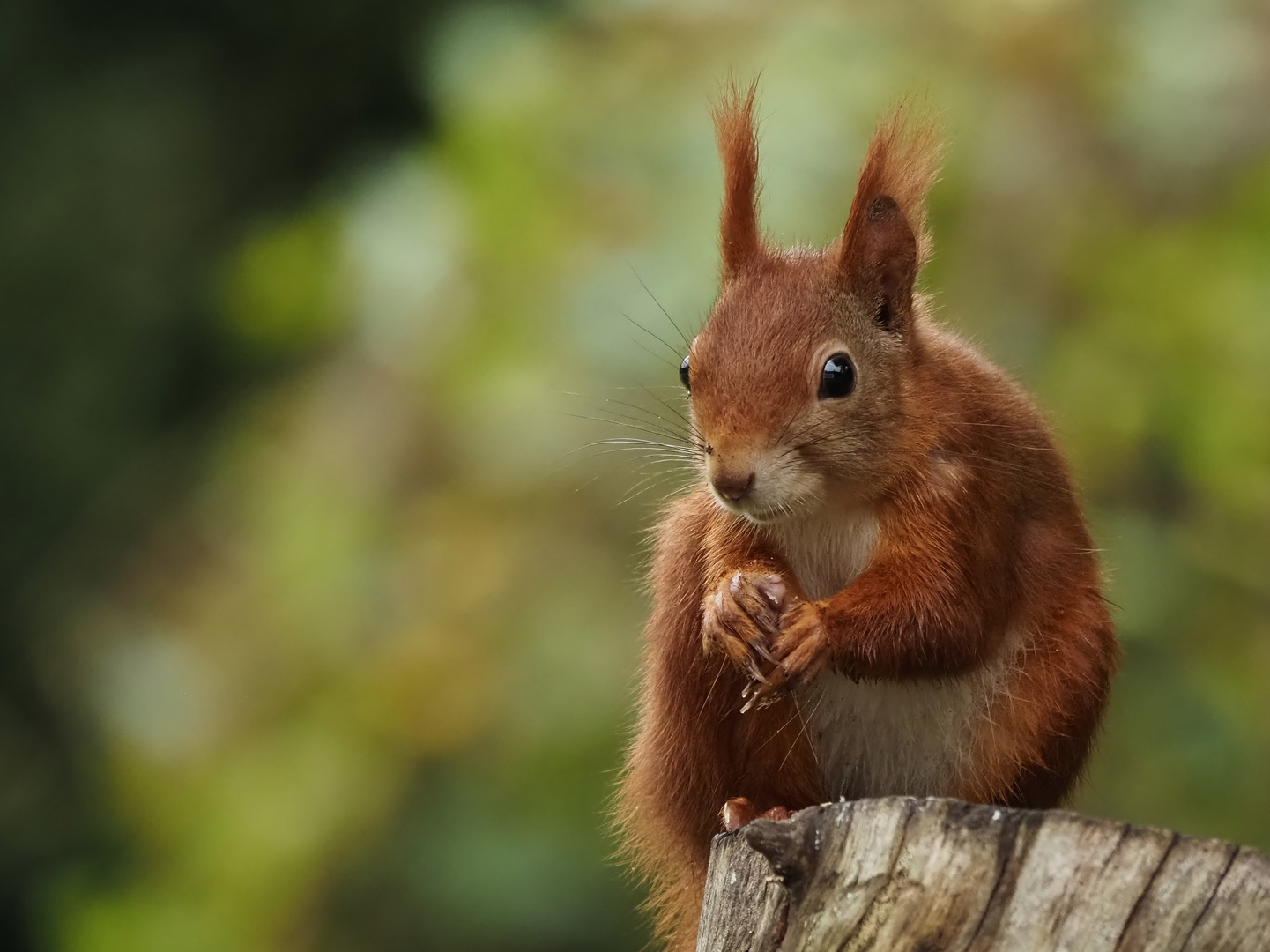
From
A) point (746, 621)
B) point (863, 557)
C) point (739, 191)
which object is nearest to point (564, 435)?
point (739, 191)

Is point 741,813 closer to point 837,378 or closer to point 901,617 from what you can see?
point 901,617

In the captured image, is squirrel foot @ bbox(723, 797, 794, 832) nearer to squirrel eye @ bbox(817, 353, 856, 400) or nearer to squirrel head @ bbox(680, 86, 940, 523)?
squirrel head @ bbox(680, 86, 940, 523)

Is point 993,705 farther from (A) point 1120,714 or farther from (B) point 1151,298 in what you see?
(B) point 1151,298

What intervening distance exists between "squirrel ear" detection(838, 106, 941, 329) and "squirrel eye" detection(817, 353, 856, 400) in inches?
4.3

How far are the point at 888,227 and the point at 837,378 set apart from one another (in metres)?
0.23

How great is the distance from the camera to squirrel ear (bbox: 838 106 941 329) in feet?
7.18

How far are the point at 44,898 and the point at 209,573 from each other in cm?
107

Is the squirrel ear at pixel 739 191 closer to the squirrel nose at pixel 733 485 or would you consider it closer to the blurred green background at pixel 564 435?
the squirrel nose at pixel 733 485

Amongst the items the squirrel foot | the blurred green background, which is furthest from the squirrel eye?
the blurred green background

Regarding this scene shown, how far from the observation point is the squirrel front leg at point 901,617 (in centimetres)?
203

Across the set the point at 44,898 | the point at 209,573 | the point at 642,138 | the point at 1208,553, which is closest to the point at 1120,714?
the point at 1208,553

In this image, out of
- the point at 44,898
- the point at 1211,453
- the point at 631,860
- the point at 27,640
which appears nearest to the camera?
the point at 631,860

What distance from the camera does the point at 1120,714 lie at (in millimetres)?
3219

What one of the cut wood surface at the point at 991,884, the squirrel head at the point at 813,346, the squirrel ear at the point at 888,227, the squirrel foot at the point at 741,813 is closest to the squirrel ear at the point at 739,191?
the squirrel head at the point at 813,346
